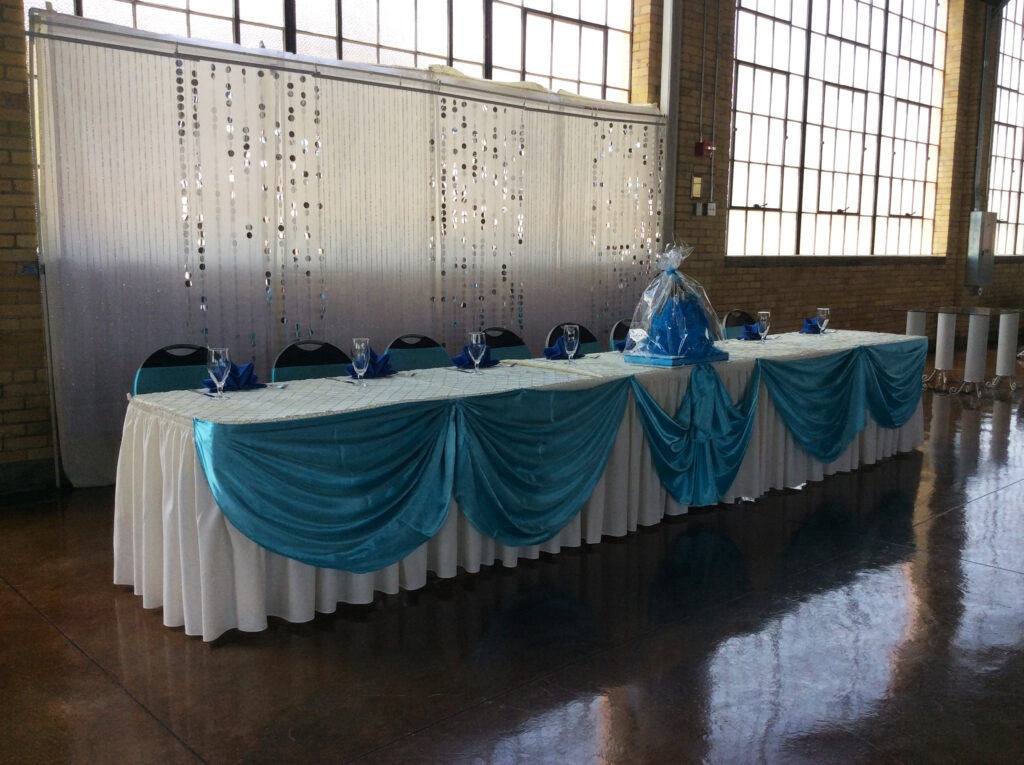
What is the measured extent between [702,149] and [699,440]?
4.31 meters

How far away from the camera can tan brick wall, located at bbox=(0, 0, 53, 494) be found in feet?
15.0

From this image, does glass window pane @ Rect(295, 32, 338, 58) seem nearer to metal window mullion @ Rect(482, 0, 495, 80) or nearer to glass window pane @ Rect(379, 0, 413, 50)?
glass window pane @ Rect(379, 0, 413, 50)

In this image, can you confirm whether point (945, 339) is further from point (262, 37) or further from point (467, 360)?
point (262, 37)

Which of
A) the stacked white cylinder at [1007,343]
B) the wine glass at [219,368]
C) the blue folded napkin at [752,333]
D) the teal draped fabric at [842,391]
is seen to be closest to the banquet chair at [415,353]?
the wine glass at [219,368]

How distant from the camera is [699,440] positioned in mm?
4375

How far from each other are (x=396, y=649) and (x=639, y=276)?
5259 mm

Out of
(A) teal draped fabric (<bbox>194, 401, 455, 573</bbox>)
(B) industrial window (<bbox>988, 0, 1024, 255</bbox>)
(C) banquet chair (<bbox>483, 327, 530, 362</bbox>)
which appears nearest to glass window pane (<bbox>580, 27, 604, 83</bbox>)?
(C) banquet chair (<bbox>483, 327, 530, 362</bbox>)

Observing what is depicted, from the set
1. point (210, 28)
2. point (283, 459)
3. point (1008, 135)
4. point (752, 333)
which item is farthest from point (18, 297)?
point (1008, 135)

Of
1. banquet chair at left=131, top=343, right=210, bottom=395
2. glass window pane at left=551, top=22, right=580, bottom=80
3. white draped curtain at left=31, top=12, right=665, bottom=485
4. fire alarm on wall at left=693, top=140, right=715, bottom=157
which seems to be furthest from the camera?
fire alarm on wall at left=693, top=140, right=715, bottom=157

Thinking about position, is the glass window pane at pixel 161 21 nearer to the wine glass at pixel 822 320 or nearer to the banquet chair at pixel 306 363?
the banquet chair at pixel 306 363

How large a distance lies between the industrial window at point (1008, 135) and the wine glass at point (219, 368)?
11.6 meters

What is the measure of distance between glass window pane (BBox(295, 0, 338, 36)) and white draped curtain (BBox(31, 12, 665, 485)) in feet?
1.13

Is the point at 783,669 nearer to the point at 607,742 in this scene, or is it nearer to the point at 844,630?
the point at 844,630

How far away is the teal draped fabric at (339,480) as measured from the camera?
115 inches
